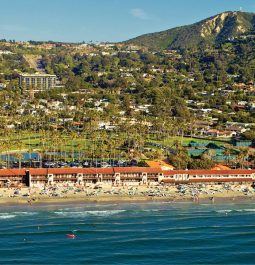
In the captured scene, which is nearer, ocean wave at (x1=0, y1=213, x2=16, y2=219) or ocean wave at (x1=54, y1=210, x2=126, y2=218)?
ocean wave at (x1=0, y1=213, x2=16, y2=219)

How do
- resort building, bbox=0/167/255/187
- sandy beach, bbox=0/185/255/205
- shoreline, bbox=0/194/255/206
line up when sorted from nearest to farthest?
shoreline, bbox=0/194/255/206 < sandy beach, bbox=0/185/255/205 < resort building, bbox=0/167/255/187

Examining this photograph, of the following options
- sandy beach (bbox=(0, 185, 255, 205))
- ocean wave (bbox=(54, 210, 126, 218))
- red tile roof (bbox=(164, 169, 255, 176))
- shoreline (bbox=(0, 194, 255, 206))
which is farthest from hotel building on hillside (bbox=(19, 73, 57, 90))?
ocean wave (bbox=(54, 210, 126, 218))

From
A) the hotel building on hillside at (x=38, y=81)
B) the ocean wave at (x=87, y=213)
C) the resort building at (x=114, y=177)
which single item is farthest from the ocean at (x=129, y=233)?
the hotel building on hillside at (x=38, y=81)

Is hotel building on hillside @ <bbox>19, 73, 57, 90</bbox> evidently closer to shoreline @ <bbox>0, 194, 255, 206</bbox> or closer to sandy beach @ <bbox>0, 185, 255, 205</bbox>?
sandy beach @ <bbox>0, 185, 255, 205</bbox>

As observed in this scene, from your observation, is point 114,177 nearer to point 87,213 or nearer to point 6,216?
point 87,213

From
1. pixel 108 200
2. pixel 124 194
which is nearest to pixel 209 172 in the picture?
pixel 124 194

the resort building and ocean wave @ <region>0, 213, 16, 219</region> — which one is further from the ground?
the resort building

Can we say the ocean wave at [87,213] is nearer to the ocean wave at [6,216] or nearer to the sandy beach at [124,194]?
the ocean wave at [6,216]
